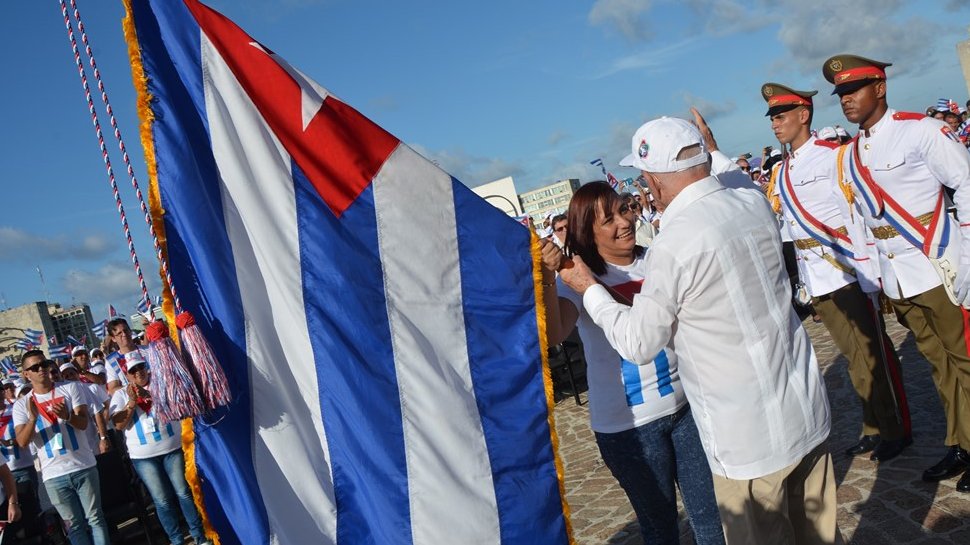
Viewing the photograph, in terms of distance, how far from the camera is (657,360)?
128 inches

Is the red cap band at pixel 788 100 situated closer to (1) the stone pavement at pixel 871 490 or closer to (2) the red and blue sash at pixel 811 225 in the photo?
(2) the red and blue sash at pixel 811 225

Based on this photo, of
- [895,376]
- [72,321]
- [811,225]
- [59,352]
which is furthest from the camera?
[72,321]

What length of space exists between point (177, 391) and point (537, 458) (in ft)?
4.53

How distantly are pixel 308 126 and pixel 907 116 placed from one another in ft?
10.9

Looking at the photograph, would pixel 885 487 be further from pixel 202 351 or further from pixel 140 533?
pixel 140 533

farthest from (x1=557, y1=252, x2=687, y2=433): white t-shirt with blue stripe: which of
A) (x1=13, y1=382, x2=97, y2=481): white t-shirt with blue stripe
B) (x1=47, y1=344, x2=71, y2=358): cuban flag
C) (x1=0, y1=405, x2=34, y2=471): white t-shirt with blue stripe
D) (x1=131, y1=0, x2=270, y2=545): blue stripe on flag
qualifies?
(x1=47, y1=344, x2=71, y2=358): cuban flag

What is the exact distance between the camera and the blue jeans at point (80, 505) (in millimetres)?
7070

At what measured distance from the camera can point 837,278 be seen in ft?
17.6

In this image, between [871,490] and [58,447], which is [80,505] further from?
[871,490]

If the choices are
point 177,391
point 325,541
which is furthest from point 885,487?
point 177,391

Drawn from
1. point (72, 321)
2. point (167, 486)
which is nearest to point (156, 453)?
point (167, 486)

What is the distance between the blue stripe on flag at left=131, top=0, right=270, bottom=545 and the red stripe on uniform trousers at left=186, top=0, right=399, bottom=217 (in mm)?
136

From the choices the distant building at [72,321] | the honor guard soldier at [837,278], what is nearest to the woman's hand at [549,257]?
the honor guard soldier at [837,278]

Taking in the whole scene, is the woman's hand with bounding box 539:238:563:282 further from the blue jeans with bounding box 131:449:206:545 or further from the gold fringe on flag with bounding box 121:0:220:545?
the blue jeans with bounding box 131:449:206:545
